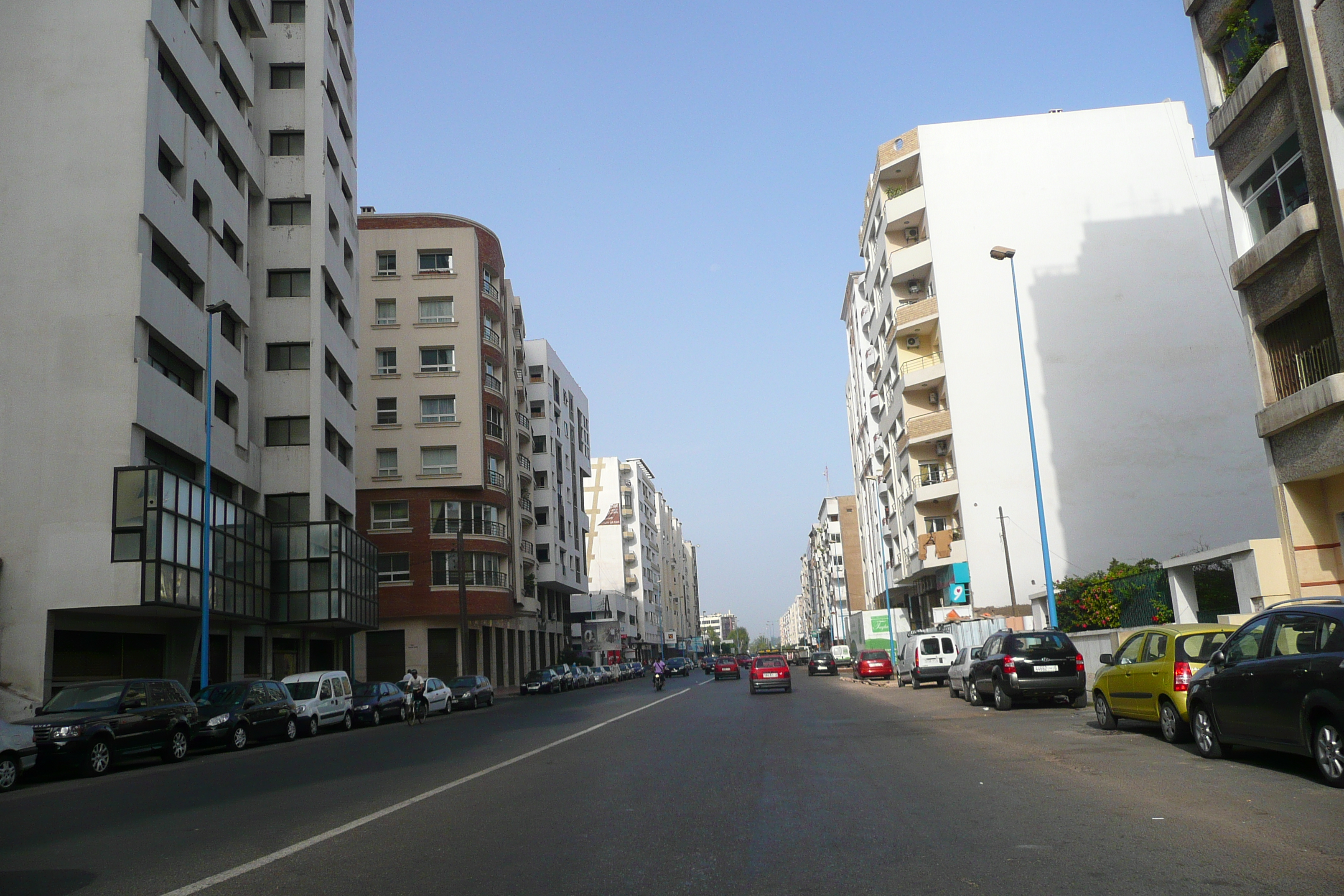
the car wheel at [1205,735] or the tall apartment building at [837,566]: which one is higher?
the tall apartment building at [837,566]

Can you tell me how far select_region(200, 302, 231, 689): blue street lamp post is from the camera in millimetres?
27875

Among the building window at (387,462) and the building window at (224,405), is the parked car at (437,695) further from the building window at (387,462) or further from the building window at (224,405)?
the building window at (387,462)

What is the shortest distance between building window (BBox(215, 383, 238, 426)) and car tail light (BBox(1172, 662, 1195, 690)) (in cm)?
2992

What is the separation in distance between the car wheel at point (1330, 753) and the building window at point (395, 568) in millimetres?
49255

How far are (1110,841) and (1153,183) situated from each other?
47945mm

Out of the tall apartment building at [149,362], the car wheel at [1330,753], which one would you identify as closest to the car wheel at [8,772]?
the tall apartment building at [149,362]

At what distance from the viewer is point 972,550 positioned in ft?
153

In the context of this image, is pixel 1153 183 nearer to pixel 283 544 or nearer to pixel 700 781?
pixel 283 544

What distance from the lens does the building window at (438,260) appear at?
58.5m

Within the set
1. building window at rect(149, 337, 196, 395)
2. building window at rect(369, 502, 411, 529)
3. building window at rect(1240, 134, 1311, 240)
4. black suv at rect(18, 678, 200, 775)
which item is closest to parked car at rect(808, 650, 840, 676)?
building window at rect(369, 502, 411, 529)

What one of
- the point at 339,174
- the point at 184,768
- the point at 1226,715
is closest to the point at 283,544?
the point at 339,174

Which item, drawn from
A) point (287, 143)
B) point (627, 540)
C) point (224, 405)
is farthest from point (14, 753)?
point (627, 540)

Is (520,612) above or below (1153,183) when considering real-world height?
below

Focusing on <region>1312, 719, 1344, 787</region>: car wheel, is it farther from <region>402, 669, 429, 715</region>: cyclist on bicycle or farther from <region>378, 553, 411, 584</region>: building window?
<region>378, 553, 411, 584</region>: building window
